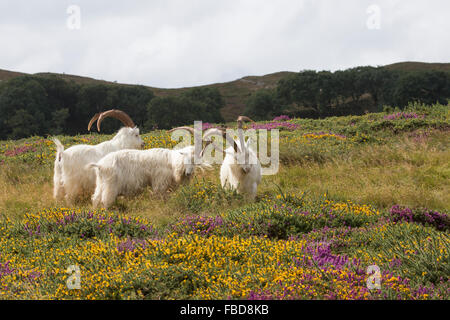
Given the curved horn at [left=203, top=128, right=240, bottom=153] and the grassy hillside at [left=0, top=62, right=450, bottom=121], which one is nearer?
the curved horn at [left=203, top=128, right=240, bottom=153]

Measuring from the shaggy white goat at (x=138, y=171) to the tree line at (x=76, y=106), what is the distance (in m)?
39.5

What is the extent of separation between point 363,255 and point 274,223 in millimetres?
1617

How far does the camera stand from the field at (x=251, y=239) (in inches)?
146

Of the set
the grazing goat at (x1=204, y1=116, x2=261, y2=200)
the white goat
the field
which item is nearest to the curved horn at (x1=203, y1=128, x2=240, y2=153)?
the grazing goat at (x1=204, y1=116, x2=261, y2=200)

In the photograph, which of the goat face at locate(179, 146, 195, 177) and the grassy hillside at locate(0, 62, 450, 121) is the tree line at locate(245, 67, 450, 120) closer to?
the grassy hillside at locate(0, 62, 450, 121)

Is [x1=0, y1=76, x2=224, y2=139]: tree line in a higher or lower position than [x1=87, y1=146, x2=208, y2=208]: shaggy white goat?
higher

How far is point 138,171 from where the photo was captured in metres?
8.27

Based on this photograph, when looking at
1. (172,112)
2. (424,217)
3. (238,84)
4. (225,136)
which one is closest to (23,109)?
(172,112)

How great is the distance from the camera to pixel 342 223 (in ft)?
20.4

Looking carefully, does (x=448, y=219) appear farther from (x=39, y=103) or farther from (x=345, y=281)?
(x=39, y=103)

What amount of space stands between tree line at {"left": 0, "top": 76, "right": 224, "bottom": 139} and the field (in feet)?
130

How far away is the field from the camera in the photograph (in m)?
3.72

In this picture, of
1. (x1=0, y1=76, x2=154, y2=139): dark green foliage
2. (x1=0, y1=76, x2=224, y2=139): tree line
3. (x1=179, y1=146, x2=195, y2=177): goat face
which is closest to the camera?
(x1=179, y1=146, x2=195, y2=177): goat face

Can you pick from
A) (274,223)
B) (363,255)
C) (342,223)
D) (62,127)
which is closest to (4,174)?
(274,223)
